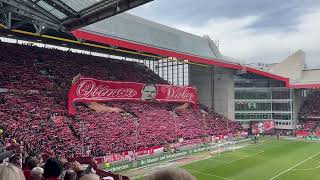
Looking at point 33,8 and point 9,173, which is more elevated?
point 33,8

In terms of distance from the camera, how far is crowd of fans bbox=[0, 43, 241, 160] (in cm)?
3475

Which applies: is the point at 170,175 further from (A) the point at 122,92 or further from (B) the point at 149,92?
(B) the point at 149,92

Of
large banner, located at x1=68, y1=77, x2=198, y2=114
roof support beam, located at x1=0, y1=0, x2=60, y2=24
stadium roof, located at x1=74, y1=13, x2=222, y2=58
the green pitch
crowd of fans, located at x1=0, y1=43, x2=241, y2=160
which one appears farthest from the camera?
stadium roof, located at x1=74, y1=13, x2=222, y2=58

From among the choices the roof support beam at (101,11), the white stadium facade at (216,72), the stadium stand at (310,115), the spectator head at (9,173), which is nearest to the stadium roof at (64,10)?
the roof support beam at (101,11)

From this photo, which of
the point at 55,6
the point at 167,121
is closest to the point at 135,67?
the point at 167,121

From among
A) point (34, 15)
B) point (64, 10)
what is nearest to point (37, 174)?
point (64, 10)

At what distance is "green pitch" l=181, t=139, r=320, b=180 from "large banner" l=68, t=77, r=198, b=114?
12.8 meters

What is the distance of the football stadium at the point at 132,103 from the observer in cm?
3151

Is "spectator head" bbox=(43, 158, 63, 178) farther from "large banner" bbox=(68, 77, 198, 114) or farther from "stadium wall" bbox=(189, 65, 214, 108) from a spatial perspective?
"stadium wall" bbox=(189, 65, 214, 108)

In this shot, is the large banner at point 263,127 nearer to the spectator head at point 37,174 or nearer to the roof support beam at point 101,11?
the roof support beam at point 101,11

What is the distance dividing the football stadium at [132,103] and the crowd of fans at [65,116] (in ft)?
0.49

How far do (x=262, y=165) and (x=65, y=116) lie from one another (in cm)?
2160

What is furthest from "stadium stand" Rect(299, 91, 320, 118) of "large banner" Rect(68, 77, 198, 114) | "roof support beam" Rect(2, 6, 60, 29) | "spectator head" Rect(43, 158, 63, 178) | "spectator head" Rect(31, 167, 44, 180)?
"spectator head" Rect(43, 158, 63, 178)

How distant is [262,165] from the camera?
41.0 m
